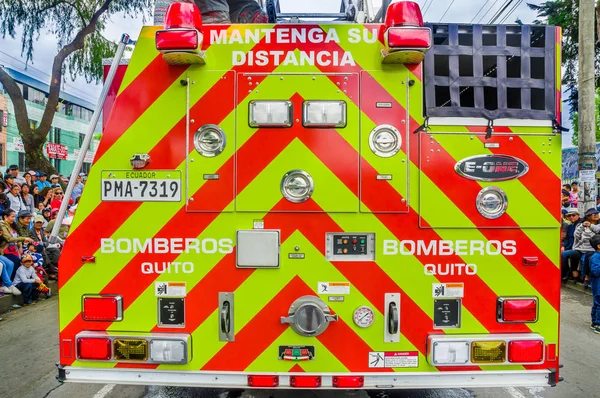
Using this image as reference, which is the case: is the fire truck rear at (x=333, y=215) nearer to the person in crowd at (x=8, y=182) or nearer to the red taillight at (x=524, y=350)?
the red taillight at (x=524, y=350)

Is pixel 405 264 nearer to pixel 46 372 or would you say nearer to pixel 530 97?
→ pixel 530 97

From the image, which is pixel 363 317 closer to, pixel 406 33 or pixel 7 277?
pixel 406 33

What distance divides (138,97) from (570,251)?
9.69 meters

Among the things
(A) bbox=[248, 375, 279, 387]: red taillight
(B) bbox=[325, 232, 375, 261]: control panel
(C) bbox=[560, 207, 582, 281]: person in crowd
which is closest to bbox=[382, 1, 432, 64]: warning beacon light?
(B) bbox=[325, 232, 375, 261]: control panel

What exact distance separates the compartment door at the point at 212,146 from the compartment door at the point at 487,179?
113 centimetres

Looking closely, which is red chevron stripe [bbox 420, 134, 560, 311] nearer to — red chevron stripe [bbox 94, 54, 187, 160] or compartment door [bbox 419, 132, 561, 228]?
compartment door [bbox 419, 132, 561, 228]

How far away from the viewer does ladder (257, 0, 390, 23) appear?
4.23m

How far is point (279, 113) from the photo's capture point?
282cm

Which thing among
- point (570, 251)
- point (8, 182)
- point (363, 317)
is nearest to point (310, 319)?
point (363, 317)

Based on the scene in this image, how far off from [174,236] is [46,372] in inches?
129

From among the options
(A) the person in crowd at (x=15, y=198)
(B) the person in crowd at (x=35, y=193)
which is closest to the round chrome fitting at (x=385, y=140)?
(A) the person in crowd at (x=15, y=198)

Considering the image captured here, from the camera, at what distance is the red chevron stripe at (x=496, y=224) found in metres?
2.80

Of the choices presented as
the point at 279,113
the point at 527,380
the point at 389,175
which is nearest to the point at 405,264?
the point at 389,175

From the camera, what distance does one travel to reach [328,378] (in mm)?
2811
